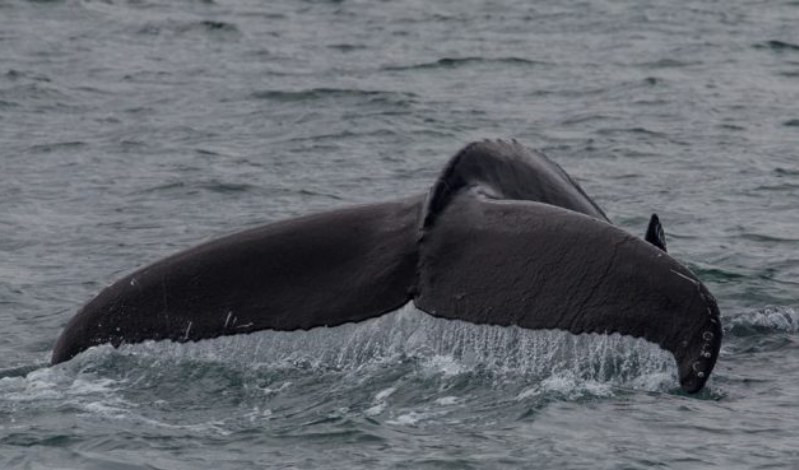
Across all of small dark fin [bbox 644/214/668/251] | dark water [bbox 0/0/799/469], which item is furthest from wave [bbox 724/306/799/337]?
small dark fin [bbox 644/214/668/251]

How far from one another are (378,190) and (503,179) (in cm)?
579

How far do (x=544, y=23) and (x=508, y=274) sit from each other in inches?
637

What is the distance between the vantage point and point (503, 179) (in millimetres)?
7855

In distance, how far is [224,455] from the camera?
23.2 feet

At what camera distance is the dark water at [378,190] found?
24.0 feet

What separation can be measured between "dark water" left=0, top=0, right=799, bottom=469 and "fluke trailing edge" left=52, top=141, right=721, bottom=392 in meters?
0.25

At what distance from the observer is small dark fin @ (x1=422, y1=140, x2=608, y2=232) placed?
24.3 ft

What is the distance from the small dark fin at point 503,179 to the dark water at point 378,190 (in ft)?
2.04

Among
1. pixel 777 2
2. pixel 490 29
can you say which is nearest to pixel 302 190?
pixel 490 29

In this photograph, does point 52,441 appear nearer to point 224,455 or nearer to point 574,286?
point 224,455

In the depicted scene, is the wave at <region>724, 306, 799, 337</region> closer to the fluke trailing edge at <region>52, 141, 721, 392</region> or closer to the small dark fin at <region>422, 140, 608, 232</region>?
the small dark fin at <region>422, 140, 608, 232</region>

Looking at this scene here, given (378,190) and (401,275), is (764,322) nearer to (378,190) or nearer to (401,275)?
(401,275)

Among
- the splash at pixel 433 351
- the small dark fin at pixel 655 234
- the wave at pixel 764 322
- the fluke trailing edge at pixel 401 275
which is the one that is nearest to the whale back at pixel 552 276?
the fluke trailing edge at pixel 401 275

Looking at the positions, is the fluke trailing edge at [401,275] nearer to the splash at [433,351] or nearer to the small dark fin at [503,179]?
the small dark fin at [503,179]
